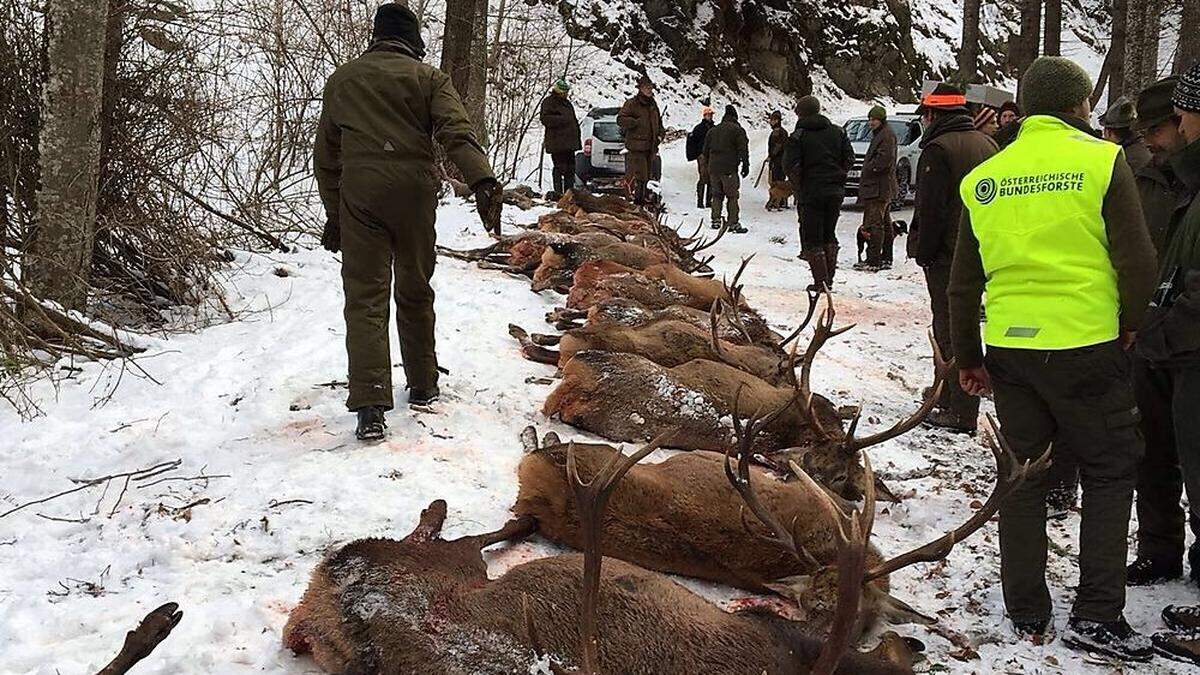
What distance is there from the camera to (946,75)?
35.1 meters

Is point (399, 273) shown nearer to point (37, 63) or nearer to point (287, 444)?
point (287, 444)

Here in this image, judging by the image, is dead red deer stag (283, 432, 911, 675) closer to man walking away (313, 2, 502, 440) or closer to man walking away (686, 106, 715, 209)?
man walking away (313, 2, 502, 440)

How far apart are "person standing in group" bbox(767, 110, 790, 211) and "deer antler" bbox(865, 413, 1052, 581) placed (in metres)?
14.2

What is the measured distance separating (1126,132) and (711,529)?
3.90m

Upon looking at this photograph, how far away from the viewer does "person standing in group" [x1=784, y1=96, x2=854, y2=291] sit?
31.1 ft

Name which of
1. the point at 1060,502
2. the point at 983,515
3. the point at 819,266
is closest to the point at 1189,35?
the point at 819,266

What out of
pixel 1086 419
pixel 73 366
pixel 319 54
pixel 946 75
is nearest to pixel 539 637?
pixel 1086 419

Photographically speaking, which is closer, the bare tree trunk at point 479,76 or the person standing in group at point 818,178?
the person standing in group at point 818,178

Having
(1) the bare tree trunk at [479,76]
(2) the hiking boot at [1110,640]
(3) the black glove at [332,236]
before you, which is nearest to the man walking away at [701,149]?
(1) the bare tree trunk at [479,76]

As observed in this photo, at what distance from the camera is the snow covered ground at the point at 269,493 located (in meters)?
3.16

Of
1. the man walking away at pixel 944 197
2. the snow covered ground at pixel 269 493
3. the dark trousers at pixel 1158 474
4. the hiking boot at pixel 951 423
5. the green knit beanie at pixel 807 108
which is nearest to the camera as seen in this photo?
the snow covered ground at pixel 269 493

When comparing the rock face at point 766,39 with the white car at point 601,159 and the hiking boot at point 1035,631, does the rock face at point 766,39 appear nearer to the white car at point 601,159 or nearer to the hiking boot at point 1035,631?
the white car at point 601,159

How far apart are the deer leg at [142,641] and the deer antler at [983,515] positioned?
6.71 feet

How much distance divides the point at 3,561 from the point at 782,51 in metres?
29.4
